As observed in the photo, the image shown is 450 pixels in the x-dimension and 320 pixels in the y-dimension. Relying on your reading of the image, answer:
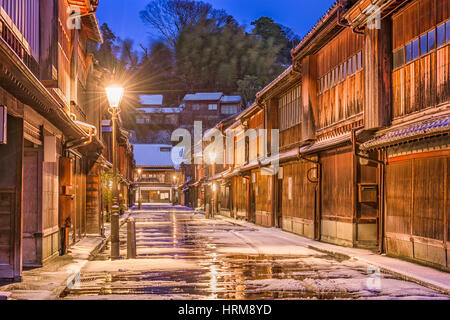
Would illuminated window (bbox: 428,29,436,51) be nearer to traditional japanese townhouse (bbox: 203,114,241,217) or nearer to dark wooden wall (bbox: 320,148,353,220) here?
dark wooden wall (bbox: 320,148,353,220)

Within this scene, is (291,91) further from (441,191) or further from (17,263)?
(17,263)

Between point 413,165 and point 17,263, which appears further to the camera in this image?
point 413,165

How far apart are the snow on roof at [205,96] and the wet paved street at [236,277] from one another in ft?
253

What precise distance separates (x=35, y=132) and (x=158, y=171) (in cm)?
9456

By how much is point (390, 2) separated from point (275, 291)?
9.25 meters

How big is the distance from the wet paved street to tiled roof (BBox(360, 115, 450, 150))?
330 cm

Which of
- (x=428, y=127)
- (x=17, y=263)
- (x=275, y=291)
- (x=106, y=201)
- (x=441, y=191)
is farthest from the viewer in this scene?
(x=106, y=201)

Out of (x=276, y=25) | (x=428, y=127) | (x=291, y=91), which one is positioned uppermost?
(x=276, y=25)

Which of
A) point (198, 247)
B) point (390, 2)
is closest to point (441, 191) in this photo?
point (390, 2)

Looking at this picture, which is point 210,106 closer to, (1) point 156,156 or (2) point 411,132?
(1) point 156,156

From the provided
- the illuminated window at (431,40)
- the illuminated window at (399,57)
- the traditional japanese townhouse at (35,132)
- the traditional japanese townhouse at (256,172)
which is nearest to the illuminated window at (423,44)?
the illuminated window at (431,40)

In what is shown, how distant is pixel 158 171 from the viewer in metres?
108
